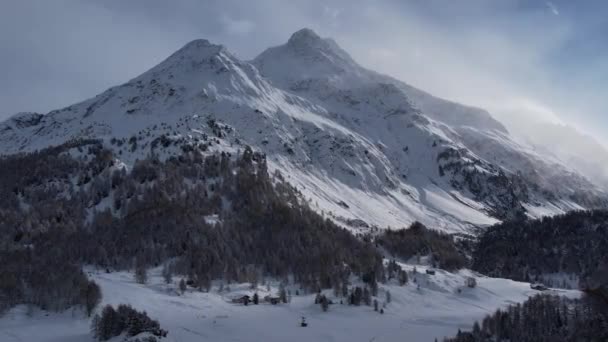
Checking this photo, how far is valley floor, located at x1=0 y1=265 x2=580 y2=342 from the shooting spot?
3329 inches

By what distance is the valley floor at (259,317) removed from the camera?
84.6 m

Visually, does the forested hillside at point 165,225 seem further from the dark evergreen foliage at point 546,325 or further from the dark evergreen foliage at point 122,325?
the dark evergreen foliage at point 546,325

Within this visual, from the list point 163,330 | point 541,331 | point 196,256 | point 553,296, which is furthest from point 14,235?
point 553,296

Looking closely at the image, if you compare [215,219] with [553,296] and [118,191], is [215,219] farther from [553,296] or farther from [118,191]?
[553,296]

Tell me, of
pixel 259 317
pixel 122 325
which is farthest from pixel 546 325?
pixel 122 325

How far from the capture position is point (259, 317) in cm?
10006

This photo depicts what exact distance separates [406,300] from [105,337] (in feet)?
230

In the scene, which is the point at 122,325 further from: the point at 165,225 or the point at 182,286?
the point at 165,225

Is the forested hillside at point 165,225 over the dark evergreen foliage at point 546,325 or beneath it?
over

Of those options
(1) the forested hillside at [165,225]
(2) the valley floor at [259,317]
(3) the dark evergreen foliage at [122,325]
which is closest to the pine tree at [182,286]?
(2) the valley floor at [259,317]

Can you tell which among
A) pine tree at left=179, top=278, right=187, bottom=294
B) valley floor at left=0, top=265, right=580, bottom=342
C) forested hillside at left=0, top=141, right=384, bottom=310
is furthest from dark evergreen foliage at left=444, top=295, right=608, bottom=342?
pine tree at left=179, top=278, right=187, bottom=294

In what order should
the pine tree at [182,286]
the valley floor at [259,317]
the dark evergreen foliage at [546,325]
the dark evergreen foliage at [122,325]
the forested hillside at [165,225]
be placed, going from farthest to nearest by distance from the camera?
the forested hillside at [165,225] → the pine tree at [182,286] → the dark evergreen foliage at [546,325] → the valley floor at [259,317] → the dark evergreen foliage at [122,325]

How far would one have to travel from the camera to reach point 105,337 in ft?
257

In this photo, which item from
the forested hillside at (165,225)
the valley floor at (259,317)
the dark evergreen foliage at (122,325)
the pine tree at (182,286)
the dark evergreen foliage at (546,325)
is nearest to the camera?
the dark evergreen foliage at (122,325)
